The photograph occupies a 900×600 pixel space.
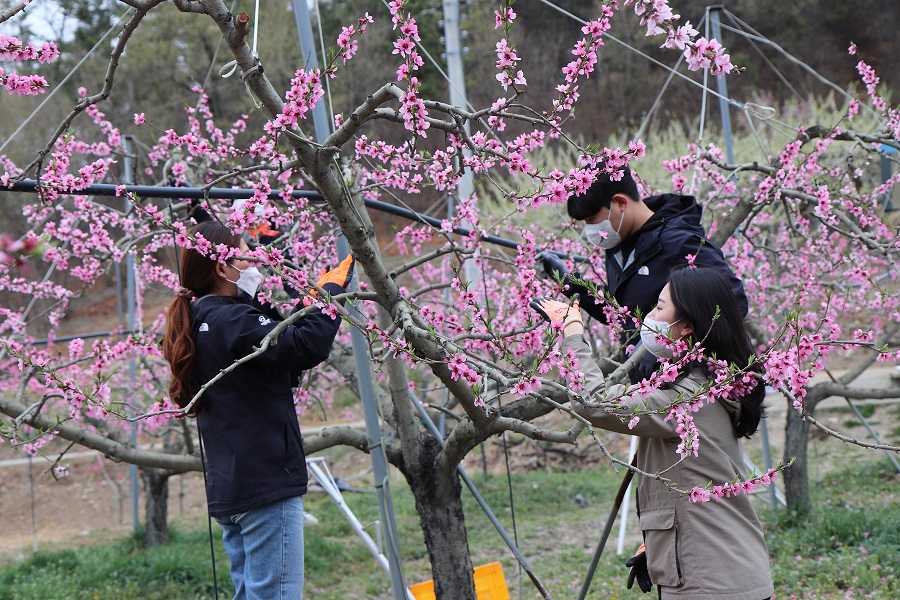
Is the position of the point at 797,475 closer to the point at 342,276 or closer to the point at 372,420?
the point at 372,420

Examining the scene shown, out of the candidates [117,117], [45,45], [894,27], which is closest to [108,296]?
[117,117]

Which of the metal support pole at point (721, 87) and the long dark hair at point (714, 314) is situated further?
the metal support pole at point (721, 87)

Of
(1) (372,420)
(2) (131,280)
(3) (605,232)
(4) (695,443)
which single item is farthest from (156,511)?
(4) (695,443)

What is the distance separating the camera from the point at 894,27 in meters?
24.1

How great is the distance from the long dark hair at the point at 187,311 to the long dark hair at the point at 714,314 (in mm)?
1381

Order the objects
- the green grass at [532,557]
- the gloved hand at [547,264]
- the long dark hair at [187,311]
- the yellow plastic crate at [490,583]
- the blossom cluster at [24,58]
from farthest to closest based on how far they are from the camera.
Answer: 1. the green grass at [532,557]
2. the yellow plastic crate at [490,583]
3. the gloved hand at [547,264]
4. the long dark hair at [187,311]
5. the blossom cluster at [24,58]

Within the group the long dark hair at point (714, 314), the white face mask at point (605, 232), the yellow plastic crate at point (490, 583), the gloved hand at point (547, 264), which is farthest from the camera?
the yellow plastic crate at point (490, 583)

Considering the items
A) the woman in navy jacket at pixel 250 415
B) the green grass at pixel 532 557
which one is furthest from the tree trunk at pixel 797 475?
the woman in navy jacket at pixel 250 415

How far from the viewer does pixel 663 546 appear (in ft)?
7.32

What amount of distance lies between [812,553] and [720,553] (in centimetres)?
333

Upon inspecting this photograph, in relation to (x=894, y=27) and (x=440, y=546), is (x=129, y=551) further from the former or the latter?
(x=894, y=27)

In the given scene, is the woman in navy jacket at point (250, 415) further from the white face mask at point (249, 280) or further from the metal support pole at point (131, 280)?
the metal support pole at point (131, 280)

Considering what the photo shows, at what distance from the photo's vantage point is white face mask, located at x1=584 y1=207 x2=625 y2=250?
2887mm

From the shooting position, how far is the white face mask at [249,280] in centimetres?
273
